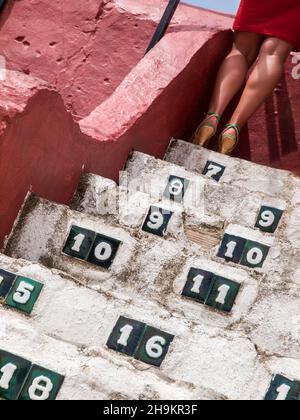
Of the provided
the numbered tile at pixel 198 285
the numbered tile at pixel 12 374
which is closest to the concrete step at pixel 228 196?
the numbered tile at pixel 198 285

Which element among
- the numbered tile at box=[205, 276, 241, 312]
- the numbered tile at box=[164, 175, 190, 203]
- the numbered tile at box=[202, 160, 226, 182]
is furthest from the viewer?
the numbered tile at box=[202, 160, 226, 182]

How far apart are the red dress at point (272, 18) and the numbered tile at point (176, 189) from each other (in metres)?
1.17

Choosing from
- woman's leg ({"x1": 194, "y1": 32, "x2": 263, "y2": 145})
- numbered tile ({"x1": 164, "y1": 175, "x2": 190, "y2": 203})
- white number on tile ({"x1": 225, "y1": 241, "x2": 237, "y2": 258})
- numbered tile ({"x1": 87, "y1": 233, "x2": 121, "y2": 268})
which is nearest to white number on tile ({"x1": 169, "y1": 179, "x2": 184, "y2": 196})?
numbered tile ({"x1": 164, "y1": 175, "x2": 190, "y2": 203})

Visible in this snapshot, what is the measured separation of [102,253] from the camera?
215cm

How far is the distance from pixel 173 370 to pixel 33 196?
0.80 meters

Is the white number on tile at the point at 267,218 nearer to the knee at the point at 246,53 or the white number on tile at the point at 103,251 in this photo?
the white number on tile at the point at 103,251

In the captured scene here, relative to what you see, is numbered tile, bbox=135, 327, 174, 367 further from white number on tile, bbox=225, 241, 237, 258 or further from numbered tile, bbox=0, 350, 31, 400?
white number on tile, bbox=225, 241, 237, 258

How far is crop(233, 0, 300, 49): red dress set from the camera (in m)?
3.52

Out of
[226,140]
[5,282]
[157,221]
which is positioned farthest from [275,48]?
[5,282]

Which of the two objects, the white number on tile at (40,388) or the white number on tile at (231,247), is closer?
the white number on tile at (40,388)

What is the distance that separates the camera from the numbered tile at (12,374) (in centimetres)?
151

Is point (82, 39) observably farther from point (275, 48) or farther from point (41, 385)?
point (41, 385)

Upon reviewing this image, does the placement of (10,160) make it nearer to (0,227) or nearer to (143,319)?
(0,227)

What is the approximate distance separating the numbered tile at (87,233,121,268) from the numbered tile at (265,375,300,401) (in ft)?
2.41
